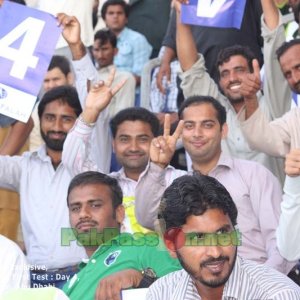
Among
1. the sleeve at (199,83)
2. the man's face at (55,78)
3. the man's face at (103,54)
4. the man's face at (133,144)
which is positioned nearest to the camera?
the man's face at (133,144)

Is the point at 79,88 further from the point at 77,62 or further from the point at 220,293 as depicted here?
the point at 220,293

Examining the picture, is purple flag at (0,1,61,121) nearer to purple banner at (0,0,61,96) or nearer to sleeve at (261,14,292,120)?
purple banner at (0,0,61,96)

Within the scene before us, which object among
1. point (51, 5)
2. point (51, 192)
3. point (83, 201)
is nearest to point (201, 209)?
point (83, 201)

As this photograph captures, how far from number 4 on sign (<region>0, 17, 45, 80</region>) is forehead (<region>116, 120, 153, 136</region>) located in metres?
0.83

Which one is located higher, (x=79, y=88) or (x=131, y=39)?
(x=131, y=39)

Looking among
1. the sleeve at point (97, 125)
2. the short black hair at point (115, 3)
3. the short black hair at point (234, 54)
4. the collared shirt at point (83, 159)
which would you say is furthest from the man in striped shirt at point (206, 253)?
the short black hair at point (115, 3)

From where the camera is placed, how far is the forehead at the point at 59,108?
267 inches

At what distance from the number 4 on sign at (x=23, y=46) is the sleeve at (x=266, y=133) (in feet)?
4.83

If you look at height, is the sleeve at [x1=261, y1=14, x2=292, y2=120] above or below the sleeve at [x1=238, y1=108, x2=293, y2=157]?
above

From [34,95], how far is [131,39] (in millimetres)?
4060

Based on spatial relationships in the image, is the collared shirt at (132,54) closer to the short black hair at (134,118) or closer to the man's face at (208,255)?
the short black hair at (134,118)

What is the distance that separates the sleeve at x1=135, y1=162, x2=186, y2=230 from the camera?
533cm

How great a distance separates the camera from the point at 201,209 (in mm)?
4066

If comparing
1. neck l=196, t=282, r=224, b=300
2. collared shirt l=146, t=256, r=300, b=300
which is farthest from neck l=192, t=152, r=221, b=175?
neck l=196, t=282, r=224, b=300
